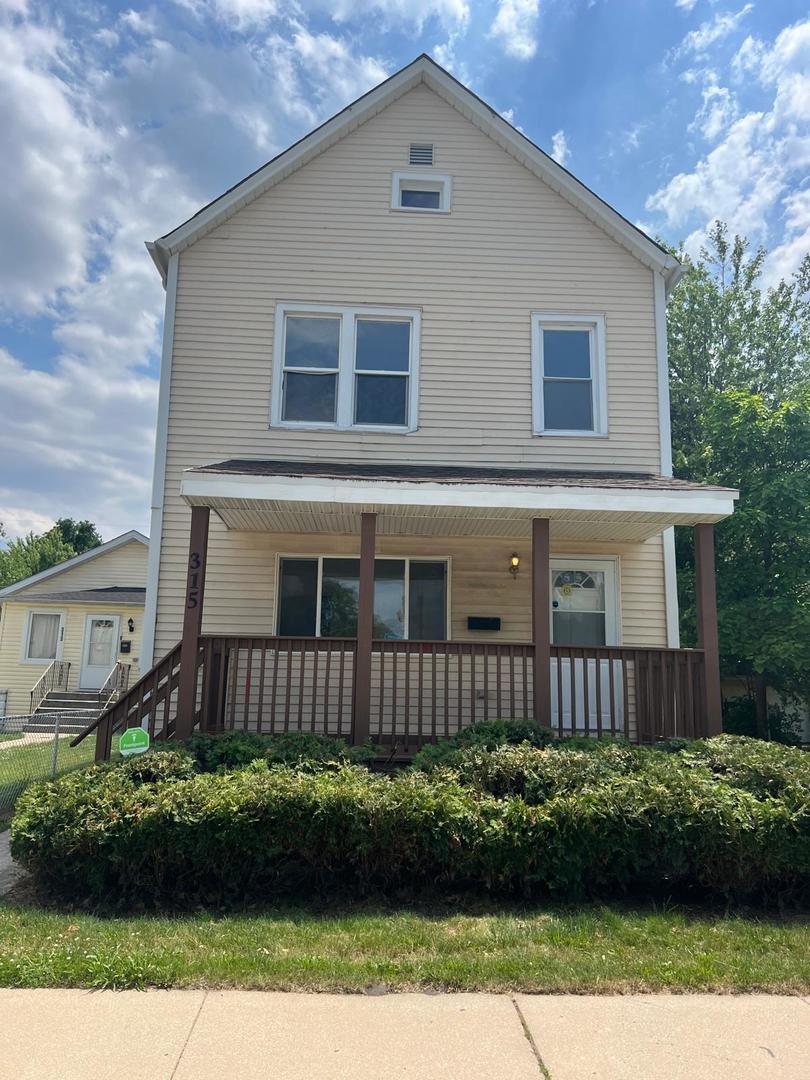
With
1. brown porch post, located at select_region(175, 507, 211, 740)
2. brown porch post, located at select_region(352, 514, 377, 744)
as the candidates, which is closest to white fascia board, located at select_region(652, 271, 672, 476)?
brown porch post, located at select_region(352, 514, 377, 744)

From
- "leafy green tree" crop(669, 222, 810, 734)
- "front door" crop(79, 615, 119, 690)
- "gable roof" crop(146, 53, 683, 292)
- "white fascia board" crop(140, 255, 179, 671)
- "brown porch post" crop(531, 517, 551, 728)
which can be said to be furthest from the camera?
"front door" crop(79, 615, 119, 690)

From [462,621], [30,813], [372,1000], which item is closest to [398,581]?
[462,621]

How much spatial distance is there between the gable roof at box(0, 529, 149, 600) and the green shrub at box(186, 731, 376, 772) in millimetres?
17637

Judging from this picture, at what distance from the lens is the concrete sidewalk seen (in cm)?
297

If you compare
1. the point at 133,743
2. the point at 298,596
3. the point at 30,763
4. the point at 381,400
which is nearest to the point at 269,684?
the point at 298,596

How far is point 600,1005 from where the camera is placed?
138 inches

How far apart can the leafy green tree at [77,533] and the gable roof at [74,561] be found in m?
27.0

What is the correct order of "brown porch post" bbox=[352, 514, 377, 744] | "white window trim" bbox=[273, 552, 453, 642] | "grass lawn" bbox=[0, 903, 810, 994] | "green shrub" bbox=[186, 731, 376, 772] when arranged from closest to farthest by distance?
"grass lawn" bbox=[0, 903, 810, 994]
"green shrub" bbox=[186, 731, 376, 772]
"brown porch post" bbox=[352, 514, 377, 744]
"white window trim" bbox=[273, 552, 453, 642]

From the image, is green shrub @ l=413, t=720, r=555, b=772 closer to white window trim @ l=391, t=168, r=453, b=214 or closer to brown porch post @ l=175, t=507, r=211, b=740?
brown porch post @ l=175, t=507, r=211, b=740

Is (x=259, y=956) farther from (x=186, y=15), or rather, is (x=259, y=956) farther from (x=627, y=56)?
(x=627, y=56)

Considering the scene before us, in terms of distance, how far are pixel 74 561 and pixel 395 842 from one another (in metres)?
21.3

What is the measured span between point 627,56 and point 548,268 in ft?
13.5

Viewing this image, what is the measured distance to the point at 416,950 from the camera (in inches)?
159

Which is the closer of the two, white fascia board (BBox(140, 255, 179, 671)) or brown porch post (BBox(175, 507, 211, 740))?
brown porch post (BBox(175, 507, 211, 740))
